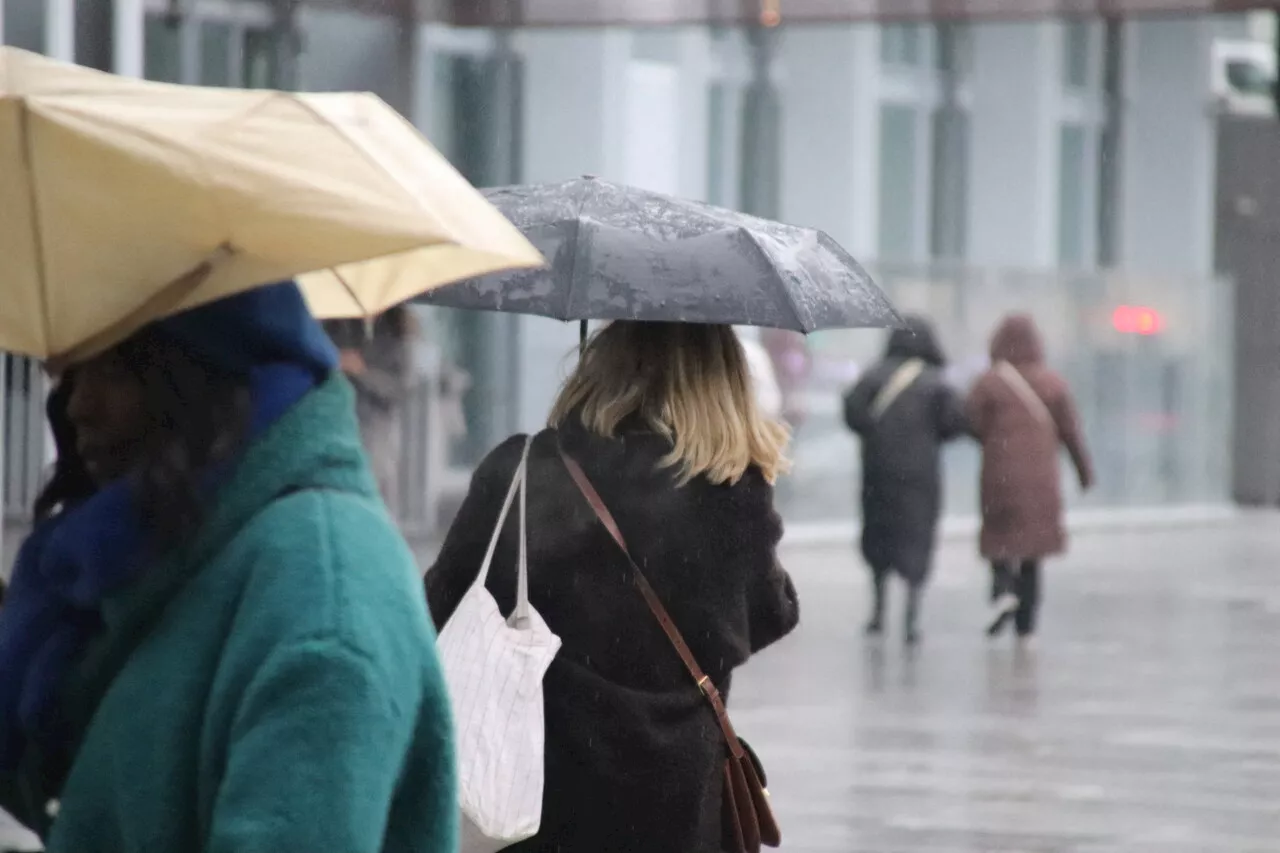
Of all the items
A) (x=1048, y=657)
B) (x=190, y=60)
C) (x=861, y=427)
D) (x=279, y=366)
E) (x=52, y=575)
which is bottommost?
(x=1048, y=657)

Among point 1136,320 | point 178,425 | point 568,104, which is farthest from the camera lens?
point 1136,320

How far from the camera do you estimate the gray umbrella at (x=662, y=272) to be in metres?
4.36

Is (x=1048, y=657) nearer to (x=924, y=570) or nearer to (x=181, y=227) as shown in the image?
(x=924, y=570)

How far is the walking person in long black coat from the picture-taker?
538 inches

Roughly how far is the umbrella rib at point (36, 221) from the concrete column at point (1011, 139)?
1022 inches

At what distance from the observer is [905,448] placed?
13641 mm

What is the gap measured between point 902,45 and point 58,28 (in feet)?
51.5

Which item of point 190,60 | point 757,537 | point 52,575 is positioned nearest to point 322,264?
point 52,575

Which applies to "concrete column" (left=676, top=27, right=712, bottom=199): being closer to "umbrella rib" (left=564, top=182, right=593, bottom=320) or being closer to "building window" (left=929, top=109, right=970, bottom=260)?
"building window" (left=929, top=109, right=970, bottom=260)

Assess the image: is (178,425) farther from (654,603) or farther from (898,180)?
(898,180)

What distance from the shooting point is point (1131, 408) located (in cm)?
2769

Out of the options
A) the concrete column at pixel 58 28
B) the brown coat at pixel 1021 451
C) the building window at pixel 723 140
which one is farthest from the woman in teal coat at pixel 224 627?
the building window at pixel 723 140

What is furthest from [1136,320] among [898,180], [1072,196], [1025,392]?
[1025,392]

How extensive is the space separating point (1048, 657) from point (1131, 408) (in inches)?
582
